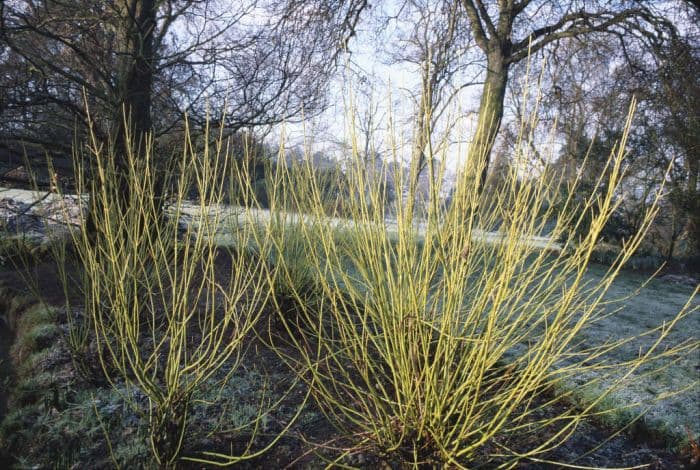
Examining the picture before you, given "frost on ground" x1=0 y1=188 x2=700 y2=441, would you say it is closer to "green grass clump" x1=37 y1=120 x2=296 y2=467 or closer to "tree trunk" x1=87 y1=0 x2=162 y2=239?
"green grass clump" x1=37 y1=120 x2=296 y2=467

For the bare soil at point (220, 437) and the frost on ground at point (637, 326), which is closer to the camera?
the bare soil at point (220, 437)

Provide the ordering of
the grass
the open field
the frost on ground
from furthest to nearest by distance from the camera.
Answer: the frost on ground < the open field < the grass

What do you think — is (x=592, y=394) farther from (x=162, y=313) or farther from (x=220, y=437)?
(x=162, y=313)

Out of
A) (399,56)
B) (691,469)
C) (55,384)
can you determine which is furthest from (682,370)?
(399,56)

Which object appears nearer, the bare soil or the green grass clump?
the green grass clump

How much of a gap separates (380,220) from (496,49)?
7.37 meters

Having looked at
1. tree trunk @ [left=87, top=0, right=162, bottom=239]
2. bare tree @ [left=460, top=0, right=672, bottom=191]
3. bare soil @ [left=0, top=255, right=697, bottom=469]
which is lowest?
bare soil @ [left=0, top=255, right=697, bottom=469]

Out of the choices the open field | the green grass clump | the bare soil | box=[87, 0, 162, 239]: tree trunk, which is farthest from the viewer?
box=[87, 0, 162, 239]: tree trunk

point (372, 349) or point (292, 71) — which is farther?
point (292, 71)

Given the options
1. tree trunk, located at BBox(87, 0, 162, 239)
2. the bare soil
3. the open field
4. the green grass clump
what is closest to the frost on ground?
the open field

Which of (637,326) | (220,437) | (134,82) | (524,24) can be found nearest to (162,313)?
(220,437)

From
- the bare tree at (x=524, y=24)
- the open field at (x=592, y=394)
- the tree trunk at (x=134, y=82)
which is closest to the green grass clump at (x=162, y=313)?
the open field at (x=592, y=394)

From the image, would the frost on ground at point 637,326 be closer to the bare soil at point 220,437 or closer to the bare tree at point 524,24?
the bare soil at point 220,437

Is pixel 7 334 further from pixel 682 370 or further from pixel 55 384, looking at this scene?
pixel 682 370
